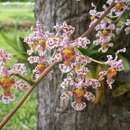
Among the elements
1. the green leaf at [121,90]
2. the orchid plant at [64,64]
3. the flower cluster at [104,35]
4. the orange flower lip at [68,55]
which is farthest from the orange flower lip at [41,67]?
the green leaf at [121,90]

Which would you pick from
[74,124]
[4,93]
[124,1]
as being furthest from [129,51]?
[4,93]

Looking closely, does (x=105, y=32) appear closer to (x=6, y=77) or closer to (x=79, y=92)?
(x=79, y=92)

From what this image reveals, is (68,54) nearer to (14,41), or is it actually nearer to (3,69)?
(3,69)

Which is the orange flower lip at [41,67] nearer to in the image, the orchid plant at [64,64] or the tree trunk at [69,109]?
the orchid plant at [64,64]

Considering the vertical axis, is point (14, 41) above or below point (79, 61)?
below

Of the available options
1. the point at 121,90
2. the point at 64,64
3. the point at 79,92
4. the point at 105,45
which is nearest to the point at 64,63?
the point at 64,64

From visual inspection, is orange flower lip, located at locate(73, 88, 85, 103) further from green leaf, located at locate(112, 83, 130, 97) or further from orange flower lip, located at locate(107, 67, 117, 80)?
green leaf, located at locate(112, 83, 130, 97)
